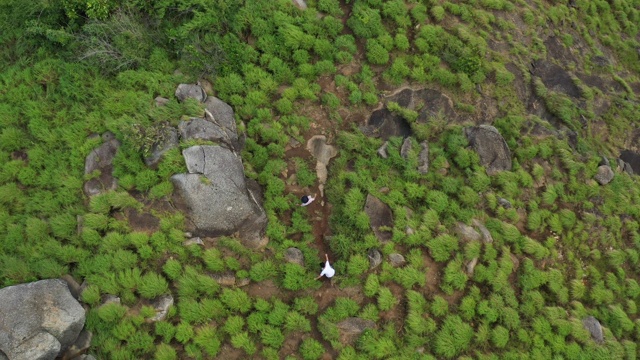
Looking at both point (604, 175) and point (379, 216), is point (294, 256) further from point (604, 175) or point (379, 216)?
point (604, 175)

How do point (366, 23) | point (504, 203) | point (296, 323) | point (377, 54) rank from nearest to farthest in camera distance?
point (296, 323)
point (504, 203)
point (377, 54)
point (366, 23)

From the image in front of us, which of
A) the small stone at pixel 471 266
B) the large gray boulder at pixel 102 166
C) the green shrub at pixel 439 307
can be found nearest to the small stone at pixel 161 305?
the large gray boulder at pixel 102 166

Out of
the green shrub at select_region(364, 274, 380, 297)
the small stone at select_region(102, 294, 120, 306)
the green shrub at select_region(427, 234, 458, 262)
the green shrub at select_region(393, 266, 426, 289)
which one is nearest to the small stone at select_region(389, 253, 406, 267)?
the green shrub at select_region(393, 266, 426, 289)

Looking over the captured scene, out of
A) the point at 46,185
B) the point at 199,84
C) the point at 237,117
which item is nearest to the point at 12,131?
the point at 46,185

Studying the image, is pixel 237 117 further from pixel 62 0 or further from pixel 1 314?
pixel 1 314

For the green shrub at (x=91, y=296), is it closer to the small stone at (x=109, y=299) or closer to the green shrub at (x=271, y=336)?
the small stone at (x=109, y=299)

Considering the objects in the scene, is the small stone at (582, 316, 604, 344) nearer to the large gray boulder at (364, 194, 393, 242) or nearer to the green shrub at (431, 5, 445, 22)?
the large gray boulder at (364, 194, 393, 242)

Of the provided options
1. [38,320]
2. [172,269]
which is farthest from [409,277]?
[38,320]
